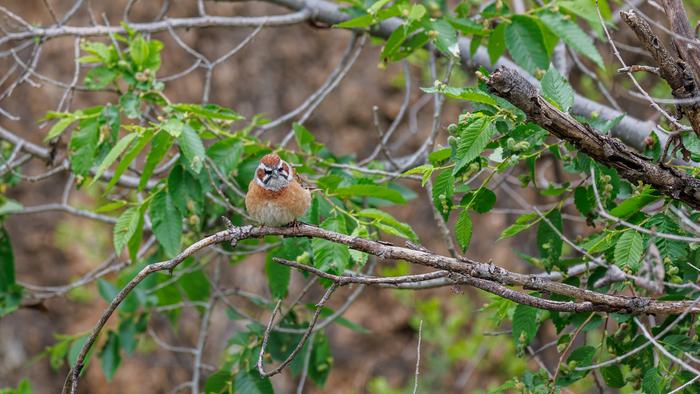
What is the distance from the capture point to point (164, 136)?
4121 mm

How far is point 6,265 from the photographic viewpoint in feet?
17.7

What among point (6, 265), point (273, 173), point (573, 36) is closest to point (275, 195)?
point (273, 173)

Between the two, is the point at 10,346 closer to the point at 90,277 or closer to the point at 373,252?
the point at 90,277

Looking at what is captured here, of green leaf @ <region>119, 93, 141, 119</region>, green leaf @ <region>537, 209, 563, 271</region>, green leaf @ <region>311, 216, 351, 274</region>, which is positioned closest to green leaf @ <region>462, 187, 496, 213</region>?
green leaf @ <region>537, 209, 563, 271</region>

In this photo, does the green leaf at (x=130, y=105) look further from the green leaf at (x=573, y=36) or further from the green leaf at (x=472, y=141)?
the green leaf at (x=573, y=36)

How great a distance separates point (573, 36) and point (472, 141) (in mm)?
1574

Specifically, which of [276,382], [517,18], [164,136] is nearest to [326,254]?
[164,136]

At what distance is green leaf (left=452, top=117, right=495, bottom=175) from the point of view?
3.22 meters

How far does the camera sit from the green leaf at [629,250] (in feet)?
10.6

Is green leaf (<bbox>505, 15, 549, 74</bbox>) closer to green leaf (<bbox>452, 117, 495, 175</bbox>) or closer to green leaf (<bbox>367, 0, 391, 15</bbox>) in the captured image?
green leaf (<bbox>367, 0, 391, 15</bbox>)

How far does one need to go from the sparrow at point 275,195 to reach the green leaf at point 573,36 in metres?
1.60

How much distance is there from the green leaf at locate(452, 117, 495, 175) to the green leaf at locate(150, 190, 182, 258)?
1698 mm

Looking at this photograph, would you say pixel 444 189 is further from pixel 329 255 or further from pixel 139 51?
pixel 139 51

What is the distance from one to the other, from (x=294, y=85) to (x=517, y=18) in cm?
523
